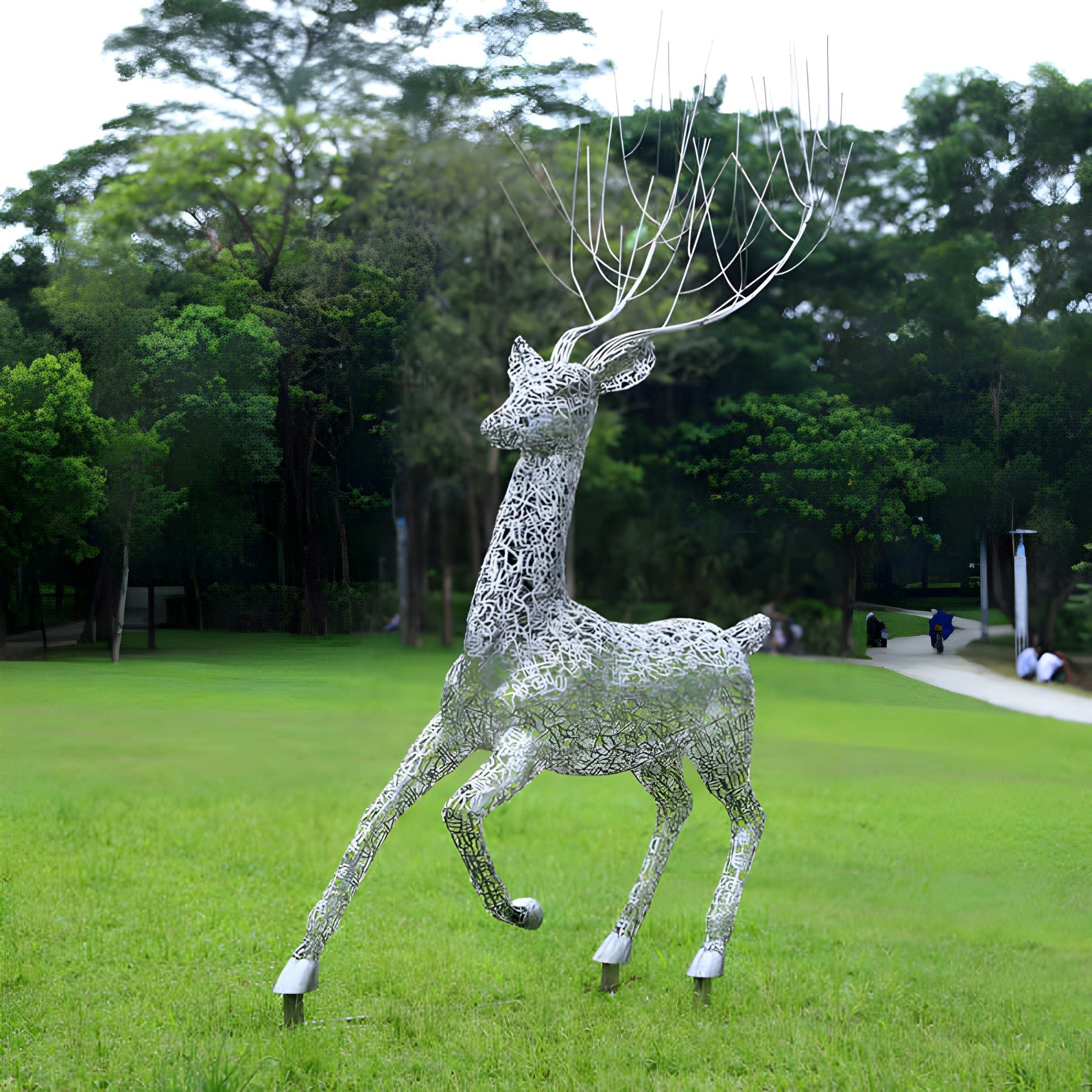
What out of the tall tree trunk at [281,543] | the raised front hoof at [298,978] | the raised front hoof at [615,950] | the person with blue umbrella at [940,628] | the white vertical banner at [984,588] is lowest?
the raised front hoof at [615,950]

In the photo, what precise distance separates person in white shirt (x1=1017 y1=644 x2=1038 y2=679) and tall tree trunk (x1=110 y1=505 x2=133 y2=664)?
19.8 feet

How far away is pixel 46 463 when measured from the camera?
23.8ft

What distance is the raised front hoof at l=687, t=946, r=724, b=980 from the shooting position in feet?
13.5

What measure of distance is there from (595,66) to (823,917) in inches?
252

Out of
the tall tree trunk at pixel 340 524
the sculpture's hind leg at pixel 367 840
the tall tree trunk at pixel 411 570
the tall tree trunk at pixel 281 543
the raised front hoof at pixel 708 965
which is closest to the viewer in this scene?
the sculpture's hind leg at pixel 367 840

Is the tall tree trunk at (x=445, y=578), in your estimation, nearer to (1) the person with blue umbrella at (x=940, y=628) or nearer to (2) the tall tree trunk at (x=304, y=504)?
(2) the tall tree trunk at (x=304, y=504)

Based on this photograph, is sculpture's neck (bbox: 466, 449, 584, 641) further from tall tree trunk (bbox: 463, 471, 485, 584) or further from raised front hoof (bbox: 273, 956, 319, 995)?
tall tree trunk (bbox: 463, 471, 485, 584)

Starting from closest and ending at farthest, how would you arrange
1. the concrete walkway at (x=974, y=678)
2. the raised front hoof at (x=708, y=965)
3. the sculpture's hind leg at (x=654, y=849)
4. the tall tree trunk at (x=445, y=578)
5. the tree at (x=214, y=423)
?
the raised front hoof at (x=708, y=965)
the sculpture's hind leg at (x=654, y=849)
the tree at (x=214, y=423)
the concrete walkway at (x=974, y=678)
the tall tree trunk at (x=445, y=578)

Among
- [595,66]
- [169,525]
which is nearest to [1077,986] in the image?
[169,525]

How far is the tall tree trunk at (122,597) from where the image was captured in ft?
23.9

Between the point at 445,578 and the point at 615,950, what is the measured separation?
478 cm

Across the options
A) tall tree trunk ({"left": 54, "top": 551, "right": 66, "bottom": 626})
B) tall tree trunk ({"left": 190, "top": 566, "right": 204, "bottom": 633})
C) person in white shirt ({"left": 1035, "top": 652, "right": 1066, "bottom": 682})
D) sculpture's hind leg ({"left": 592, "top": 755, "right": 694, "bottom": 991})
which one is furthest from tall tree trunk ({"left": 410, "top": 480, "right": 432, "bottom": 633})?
sculpture's hind leg ({"left": 592, "top": 755, "right": 694, "bottom": 991})

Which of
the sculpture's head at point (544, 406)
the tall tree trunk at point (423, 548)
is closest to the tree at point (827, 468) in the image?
the tall tree trunk at point (423, 548)

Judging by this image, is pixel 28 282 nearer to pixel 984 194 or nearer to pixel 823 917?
pixel 823 917
